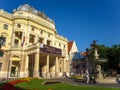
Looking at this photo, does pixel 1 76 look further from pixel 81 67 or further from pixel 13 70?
pixel 81 67

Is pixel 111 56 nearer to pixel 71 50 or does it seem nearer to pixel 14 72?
pixel 71 50

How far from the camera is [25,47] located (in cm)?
4422

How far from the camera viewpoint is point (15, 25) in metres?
45.0

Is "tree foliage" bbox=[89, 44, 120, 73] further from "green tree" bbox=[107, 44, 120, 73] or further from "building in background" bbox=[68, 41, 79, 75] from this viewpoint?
"building in background" bbox=[68, 41, 79, 75]

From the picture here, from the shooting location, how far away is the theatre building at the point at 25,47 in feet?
136

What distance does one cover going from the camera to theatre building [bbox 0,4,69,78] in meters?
41.3

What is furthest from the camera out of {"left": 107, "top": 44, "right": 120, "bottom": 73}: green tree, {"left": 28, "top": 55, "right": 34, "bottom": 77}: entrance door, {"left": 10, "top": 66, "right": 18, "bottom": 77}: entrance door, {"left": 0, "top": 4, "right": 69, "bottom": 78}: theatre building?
{"left": 107, "top": 44, "right": 120, "bottom": 73}: green tree

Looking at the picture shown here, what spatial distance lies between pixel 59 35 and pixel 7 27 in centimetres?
2300

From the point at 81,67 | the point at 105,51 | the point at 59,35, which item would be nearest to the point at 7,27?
the point at 59,35

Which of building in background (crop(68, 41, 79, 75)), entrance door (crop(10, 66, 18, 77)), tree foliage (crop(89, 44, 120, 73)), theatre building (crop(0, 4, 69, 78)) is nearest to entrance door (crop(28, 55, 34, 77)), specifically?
theatre building (crop(0, 4, 69, 78))

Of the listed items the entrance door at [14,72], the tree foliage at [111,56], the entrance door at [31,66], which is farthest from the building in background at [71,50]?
the entrance door at [14,72]

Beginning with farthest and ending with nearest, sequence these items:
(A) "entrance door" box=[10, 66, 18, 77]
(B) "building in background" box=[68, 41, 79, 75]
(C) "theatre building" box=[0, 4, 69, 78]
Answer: (B) "building in background" box=[68, 41, 79, 75], (A) "entrance door" box=[10, 66, 18, 77], (C) "theatre building" box=[0, 4, 69, 78]

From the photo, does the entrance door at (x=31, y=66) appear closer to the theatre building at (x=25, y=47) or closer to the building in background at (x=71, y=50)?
the theatre building at (x=25, y=47)

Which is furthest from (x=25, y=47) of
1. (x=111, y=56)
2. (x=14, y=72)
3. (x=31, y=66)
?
(x=111, y=56)
